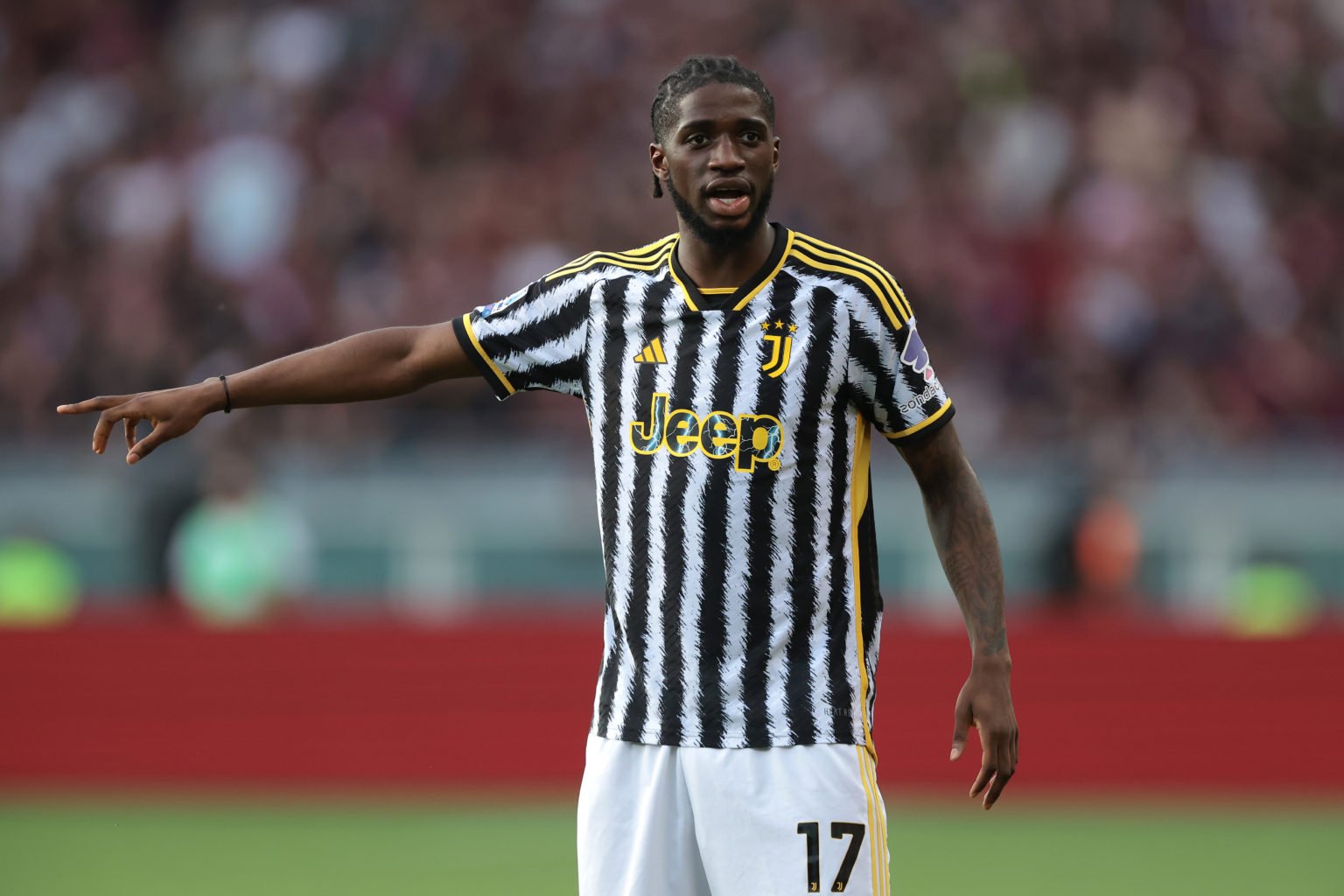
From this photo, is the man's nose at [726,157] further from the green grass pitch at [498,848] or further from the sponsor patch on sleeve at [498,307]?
the green grass pitch at [498,848]

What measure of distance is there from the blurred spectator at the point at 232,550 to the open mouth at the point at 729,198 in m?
7.50

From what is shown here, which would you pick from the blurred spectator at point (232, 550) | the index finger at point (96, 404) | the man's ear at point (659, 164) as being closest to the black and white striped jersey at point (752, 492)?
the man's ear at point (659, 164)

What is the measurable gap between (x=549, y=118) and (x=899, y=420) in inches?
444

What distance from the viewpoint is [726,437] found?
407 cm

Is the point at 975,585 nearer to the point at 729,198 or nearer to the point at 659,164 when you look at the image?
the point at 729,198

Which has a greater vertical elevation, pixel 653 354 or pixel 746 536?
pixel 653 354

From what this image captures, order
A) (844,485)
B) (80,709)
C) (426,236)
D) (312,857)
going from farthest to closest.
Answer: (426,236)
(80,709)
(312,857)
(844,485)

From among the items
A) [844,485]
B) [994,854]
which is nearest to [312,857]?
[994,854]

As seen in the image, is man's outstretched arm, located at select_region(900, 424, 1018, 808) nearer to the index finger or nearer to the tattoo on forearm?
the tattoo on forearm

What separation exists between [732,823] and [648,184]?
416 inches

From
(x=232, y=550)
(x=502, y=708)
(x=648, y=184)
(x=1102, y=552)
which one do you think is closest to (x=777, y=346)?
(x=502, y=708)

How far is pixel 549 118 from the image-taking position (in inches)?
593

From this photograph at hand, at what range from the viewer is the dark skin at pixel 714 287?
4086 millimetres

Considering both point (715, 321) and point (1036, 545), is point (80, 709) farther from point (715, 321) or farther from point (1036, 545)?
point (715, 321)
